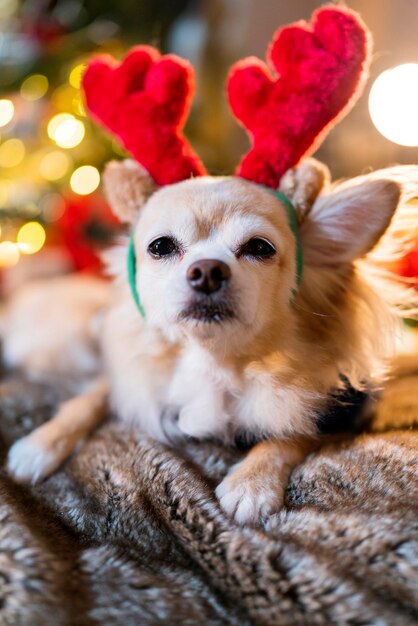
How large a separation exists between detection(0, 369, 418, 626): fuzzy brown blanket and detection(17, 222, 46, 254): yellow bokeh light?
121 centimetres

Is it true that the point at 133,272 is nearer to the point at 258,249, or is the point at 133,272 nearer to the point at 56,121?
the point at 258,249

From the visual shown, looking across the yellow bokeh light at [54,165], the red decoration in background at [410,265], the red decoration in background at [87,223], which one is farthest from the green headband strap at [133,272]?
the yellow bokeh light at [54,165]

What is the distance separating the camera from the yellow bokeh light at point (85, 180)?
6.36 ft

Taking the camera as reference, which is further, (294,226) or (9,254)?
(9,254)

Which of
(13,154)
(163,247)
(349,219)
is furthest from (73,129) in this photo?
(349,219)

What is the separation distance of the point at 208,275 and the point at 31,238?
1.43 meters

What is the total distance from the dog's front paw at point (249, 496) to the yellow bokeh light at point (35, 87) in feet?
5.07

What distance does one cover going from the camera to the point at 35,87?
1872mm

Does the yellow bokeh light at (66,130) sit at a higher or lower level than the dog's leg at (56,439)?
higher

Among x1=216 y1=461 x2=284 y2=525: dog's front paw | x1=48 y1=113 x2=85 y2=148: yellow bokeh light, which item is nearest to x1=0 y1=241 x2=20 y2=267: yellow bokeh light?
x1=48 y1=113 x2=85 y2=148: yellow bokeh light

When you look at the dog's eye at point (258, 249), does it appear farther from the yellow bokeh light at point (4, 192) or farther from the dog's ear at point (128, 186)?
the yellow bokeh light at point (4, 192)

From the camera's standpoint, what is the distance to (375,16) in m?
1.60

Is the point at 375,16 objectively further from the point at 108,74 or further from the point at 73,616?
the point at 73,616

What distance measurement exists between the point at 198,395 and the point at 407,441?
37 centimetres
